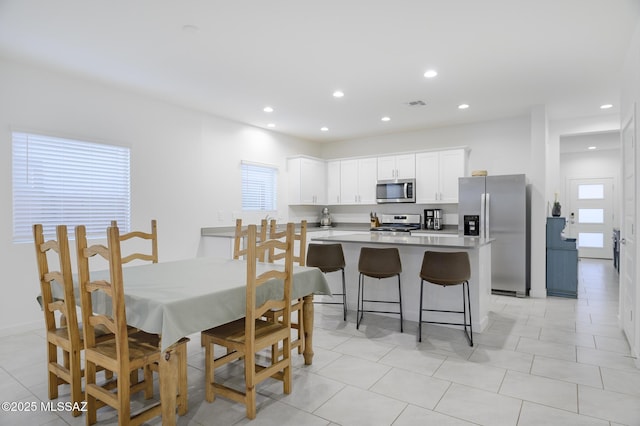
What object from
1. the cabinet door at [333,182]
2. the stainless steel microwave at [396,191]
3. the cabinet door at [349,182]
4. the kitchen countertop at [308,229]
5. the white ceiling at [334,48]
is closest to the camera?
the white ceiling at [334,48]

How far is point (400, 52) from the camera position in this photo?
3322 millimetres

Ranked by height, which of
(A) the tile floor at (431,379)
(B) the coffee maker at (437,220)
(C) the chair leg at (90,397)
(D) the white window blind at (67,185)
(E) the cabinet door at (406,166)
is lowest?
(A) the tile floor at (431,379)

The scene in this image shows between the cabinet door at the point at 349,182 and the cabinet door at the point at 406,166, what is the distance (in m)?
0.86

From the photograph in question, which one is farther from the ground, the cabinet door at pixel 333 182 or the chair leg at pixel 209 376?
the cabinet door at pixel 333 182

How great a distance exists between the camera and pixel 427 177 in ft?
20.0

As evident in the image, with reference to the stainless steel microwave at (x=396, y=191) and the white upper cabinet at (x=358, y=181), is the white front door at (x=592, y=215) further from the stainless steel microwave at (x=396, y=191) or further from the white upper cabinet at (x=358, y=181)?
the white upper cabinet at (x=358, y=181)

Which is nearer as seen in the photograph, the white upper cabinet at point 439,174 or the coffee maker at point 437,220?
the white upper cabinet at point 439,174

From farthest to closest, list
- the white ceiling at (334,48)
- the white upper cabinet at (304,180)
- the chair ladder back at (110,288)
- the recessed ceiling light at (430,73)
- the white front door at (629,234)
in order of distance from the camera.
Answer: the white upper cabinet at (304,180) < the recessed ceiling light at (430,73) < the white front door at (629,234) < the white ceiling at (334,48) < the chair ladder back at (110,288)

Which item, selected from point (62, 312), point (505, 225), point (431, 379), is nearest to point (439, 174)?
point (505, 225)

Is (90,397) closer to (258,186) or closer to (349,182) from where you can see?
(258,186)

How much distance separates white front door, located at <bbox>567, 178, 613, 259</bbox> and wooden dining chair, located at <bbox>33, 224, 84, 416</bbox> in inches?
385

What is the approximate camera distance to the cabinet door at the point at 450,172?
19.1 feet

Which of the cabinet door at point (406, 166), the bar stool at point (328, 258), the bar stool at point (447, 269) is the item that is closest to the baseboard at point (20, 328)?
the bar stool at point (328, 258)

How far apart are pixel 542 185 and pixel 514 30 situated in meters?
2.84
